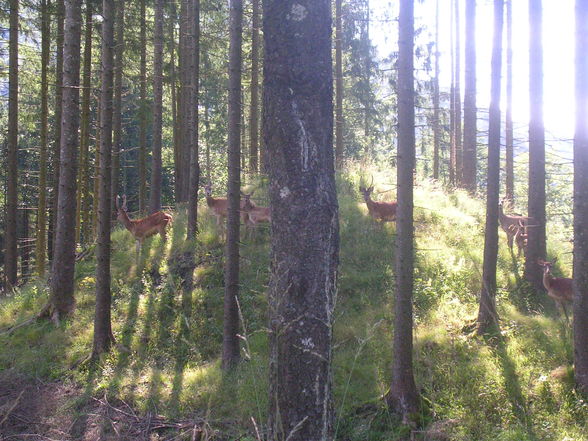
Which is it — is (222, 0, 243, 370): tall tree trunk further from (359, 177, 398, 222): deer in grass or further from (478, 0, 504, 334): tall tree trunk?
(359, 177, 398, 222): deer in grass

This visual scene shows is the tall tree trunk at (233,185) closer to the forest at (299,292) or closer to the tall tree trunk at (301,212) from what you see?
the forest at (299,292)

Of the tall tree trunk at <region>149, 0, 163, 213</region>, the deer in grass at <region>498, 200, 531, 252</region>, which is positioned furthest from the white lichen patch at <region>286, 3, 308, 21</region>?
the tall tree trunk at <region>149, 0, 163, 213</region>

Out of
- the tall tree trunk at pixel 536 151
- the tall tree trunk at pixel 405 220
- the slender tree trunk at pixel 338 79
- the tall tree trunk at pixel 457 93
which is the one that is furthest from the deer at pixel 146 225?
the tall tree trunk at pixel 457 93

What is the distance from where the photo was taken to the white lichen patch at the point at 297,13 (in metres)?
3.76

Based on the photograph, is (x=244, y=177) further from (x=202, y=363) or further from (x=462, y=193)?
(x=202, y=363)

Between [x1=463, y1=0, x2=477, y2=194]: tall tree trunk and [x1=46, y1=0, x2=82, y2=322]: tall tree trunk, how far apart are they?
13277 millimetres

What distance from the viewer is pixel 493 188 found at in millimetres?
9727

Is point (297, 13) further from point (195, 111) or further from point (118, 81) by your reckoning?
point (118, 81)

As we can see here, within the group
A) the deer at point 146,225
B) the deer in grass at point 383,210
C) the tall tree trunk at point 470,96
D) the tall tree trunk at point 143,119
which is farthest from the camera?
the tall tree trunk at point 470,96

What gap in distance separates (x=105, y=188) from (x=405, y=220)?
604cm

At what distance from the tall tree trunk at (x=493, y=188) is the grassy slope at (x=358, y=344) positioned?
521 millimetres

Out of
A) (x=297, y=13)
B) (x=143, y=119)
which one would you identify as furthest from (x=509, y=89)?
(x=297, y=13)

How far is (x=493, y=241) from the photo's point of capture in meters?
9.67

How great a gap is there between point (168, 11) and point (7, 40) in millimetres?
5683
